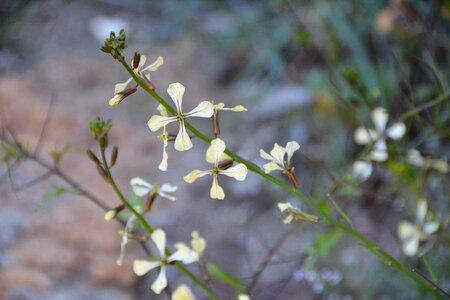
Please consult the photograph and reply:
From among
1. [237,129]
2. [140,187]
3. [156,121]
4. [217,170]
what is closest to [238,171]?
[217,170]

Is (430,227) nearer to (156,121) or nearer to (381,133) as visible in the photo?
(381,133)

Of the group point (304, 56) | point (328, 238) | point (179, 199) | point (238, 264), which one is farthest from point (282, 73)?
point (328, 238)

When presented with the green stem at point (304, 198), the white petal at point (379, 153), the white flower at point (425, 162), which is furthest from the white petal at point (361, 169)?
the green stem at point (304, 198)

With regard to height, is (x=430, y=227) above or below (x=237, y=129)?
below

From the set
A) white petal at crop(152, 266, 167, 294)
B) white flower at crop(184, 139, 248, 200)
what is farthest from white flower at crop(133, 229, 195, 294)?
white flower at crop(184, 139, 248, 200)

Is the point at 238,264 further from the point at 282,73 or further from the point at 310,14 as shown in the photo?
the point at 310,14

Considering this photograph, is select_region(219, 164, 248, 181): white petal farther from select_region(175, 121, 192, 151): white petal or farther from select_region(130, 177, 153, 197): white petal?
select_region(130, 177, 153, 197): white petal

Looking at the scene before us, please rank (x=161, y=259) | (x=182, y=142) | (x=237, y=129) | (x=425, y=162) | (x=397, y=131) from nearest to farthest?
1. (x=182, y=142)
2. (x=161, y=259)
3. (x=397, y=131)
4. (x=425, y=162)
5. (x=237, y=129)
